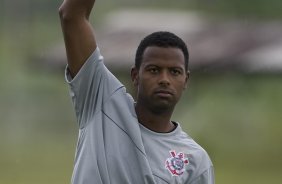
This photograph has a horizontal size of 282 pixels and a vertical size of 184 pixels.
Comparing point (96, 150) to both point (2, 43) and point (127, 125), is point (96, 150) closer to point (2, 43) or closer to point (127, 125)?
point (127, 125)

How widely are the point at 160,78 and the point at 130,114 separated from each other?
→ 14 cm

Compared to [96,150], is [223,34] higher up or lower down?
higher up

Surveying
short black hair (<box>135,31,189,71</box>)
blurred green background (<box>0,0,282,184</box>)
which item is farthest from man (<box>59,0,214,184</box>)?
blurred green background (<box>0,0,282,184</box>)

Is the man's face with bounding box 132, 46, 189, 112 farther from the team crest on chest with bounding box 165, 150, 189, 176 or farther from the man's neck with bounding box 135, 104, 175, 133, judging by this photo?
the team crest on chest with bounding box 165, 150, 189, 176

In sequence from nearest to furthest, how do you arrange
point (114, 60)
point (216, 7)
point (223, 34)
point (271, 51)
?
point (114, 60), point (271, 51), point (223, 34), point (216, 7)

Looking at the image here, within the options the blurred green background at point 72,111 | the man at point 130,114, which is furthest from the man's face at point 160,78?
the blurred green background at point 72,111

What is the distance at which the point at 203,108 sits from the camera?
A: 1659 cm

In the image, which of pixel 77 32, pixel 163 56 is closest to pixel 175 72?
pixel 163 56

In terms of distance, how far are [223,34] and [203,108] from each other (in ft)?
4.32

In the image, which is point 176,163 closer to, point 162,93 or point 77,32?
point 162,93

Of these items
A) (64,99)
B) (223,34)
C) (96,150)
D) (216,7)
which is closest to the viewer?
(96,150)

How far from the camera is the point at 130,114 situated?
3260 millimetres

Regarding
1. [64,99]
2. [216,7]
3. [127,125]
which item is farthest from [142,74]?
[216,7]

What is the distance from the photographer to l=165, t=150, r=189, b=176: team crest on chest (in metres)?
3.23
